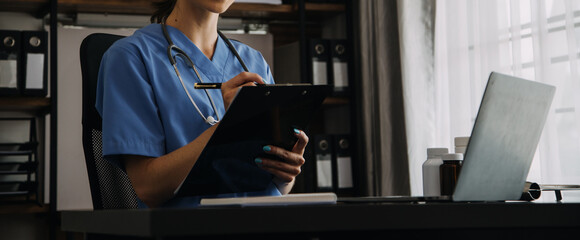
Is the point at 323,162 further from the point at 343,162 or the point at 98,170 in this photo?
the point at 98,170

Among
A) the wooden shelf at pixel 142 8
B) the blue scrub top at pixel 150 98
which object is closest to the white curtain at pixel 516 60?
the wooden shelf at pixel 142 8

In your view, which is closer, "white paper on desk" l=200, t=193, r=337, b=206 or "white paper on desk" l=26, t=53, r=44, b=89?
"white paper on desk" l=200, t=193, r=337, b=206

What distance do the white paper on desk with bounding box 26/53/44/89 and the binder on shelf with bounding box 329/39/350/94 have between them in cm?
113

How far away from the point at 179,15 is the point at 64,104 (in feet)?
4.77

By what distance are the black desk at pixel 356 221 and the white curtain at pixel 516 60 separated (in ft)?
3.98

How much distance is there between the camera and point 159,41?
4.02ft

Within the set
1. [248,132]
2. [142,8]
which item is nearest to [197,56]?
[248,132]

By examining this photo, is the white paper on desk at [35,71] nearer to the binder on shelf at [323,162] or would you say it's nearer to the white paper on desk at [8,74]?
the white paper on desk at [8,74]

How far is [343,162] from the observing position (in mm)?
2691

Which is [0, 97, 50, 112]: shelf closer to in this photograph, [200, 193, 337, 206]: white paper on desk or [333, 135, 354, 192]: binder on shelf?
[333, 135, 354, 192]: binder on shelf

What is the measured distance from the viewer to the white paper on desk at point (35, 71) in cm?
235

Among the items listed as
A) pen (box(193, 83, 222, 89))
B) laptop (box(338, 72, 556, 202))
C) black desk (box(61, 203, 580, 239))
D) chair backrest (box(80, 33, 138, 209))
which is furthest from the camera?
chair backrest (box(80, 33, 138, 209))

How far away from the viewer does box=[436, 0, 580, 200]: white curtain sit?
71.1 inches

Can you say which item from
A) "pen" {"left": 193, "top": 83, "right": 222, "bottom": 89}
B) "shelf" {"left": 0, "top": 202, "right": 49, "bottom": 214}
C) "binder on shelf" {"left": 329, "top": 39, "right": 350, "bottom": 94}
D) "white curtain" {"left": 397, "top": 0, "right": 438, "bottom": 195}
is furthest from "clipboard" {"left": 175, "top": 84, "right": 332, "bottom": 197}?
"binder on shelf" {"left": 329, "top": 39, "right": 350, "bottom": 94}
